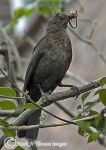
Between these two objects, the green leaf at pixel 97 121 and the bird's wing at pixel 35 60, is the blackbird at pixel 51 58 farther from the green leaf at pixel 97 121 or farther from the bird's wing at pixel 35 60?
Result: the green leaf at pixel 97 121

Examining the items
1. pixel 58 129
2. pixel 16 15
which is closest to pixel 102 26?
pixel 58 129

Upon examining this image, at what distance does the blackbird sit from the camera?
11.8 ft

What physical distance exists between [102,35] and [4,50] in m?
2.51

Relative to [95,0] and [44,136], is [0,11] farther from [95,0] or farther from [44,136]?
[44,136]

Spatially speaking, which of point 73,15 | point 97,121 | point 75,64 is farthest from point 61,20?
point 75,64

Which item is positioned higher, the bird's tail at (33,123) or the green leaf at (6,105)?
the green leaf at (6,105)

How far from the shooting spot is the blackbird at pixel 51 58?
360cm

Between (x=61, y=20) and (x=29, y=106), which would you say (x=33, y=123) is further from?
(x=29, y=106)

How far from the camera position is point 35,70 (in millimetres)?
3732

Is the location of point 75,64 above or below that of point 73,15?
below

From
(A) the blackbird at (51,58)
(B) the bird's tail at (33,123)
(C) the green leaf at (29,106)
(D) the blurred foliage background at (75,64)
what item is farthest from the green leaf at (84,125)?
(A) the blackbird at (51,58)

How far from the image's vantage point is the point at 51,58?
3615 mm

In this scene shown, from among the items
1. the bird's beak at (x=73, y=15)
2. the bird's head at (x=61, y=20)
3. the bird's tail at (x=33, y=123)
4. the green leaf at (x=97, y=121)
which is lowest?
the bird's tail at (x=33, y=123)

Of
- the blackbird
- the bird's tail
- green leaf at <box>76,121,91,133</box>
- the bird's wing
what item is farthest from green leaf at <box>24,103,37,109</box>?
the bird's wing
